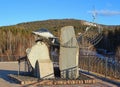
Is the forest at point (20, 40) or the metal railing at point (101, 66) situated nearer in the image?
the metal railing at point (101, 66)

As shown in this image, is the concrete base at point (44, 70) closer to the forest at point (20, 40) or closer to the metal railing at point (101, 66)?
the metal railing at point (101, 66)

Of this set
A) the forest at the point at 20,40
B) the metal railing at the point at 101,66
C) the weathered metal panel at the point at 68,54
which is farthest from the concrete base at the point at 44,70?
the forest at the point at 20,40

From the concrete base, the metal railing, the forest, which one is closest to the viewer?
the concrete base

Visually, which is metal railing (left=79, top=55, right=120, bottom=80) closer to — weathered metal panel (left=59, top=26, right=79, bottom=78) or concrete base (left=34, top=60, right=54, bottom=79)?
weathered metal panel (left=59, top=26, right=79, bottom=78)

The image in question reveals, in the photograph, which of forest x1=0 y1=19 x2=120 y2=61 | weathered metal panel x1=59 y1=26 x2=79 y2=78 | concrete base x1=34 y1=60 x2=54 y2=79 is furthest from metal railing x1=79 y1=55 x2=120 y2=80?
forest x1=0 y1=19 x2=120 y2=61

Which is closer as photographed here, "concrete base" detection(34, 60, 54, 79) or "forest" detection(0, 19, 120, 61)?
"concrete base" detection(34, 60, 54, 79)

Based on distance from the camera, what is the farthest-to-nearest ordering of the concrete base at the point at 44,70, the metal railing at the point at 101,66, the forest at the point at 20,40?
the forest at the point at 20,40 < the metal railing at the point at 101,66 < the concrete base at the point at 44,70

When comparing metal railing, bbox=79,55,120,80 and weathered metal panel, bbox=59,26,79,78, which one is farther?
metal railing, bbox=79,55,120,80

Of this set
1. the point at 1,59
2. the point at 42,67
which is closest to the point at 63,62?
the point at 42,67

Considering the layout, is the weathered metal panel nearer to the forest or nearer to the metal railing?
the metal railing

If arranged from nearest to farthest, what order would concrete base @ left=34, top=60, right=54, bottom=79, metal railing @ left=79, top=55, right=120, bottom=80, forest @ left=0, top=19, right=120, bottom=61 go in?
concrete base @ left=34, top=60, right=54, bottom=79, metal railing @ left=79, top=55, right=120, bottom=80, forest @ left=0, top=19, right=120, bottom=61

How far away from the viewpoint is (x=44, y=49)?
22.1m

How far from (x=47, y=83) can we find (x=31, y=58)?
129 inches

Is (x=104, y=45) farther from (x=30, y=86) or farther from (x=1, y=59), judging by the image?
(x=30, y=86)
